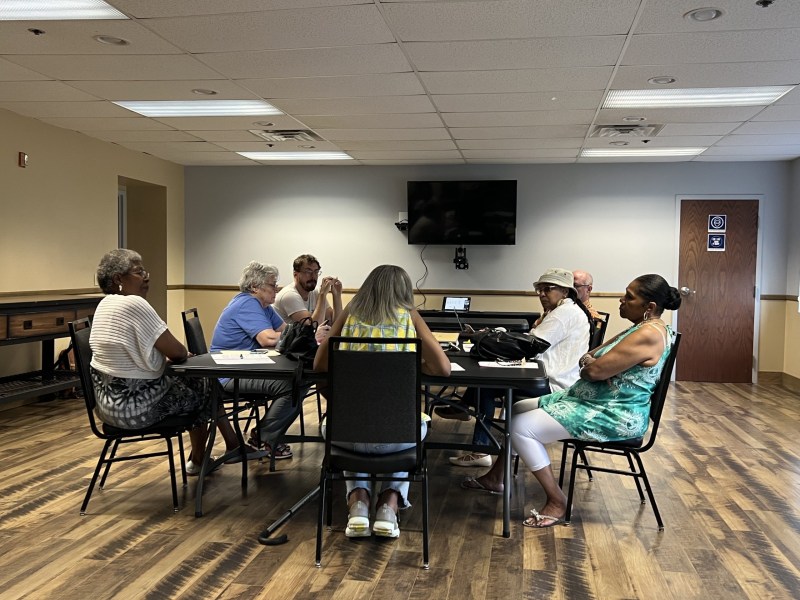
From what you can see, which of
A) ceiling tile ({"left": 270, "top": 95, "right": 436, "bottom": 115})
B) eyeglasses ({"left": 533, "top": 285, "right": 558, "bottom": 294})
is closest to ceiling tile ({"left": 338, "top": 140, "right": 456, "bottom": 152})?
ceiling tile ({"left": 270, "top": 95, "right": 436, "bottom": 115})

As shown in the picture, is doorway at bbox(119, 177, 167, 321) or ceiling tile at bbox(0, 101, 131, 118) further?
doorway at bbox(119, 177, 167, 321)

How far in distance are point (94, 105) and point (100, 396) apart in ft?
9.94

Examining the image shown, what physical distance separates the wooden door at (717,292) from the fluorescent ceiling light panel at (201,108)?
16.3ft

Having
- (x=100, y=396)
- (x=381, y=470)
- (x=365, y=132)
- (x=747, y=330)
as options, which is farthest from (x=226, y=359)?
(x=747, y=330)

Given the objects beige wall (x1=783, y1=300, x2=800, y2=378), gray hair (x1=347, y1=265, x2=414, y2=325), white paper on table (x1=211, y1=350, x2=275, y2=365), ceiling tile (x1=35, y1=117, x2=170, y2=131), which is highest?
ceiling tile (x1=35, y1=117, x2=170, y2=131)

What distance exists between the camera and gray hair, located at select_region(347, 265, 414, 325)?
10.1 ft

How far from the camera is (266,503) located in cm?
365

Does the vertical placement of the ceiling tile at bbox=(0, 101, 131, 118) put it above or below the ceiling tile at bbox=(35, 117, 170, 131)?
above

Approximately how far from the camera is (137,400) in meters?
3.38

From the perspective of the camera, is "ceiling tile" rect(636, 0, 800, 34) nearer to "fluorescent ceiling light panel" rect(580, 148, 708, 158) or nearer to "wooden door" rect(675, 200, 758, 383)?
"fluorescent ceiling light panel" rect(580, 148, 708, 158)

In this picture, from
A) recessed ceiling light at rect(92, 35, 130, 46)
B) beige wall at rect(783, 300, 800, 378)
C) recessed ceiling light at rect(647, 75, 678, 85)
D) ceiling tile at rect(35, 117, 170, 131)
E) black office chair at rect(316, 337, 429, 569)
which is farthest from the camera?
beige wall at rect(783, 300, 800, 378)

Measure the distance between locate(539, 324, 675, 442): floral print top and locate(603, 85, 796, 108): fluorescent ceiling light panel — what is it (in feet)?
7.68

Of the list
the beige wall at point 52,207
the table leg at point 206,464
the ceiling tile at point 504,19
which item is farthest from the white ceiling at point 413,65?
the table leg at point 206,464

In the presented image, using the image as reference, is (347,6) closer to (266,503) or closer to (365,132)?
(266,503)
